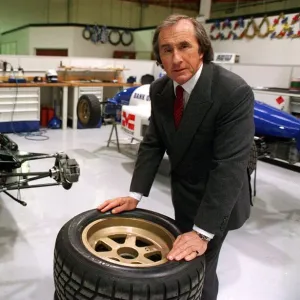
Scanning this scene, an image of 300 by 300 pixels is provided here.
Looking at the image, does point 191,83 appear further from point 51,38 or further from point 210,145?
point 51,38

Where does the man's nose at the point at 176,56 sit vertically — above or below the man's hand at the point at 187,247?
above

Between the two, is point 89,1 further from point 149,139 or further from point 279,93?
point 149,139

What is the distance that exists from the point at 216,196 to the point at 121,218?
1.43 feet

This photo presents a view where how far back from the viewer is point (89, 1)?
36.6 feet

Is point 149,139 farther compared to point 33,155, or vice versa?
point 33,155

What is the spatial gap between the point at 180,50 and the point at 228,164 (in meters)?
0.43

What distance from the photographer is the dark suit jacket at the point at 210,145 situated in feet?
4.19

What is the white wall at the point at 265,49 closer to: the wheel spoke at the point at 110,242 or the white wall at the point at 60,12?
the white wall at the point at 60,12

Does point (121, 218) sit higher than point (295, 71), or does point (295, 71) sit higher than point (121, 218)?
point (295, 71)

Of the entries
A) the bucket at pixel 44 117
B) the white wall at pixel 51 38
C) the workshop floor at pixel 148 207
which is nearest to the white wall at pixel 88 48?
the white wall at pixel 51 38

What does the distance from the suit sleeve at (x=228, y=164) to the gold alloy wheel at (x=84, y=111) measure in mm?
3624

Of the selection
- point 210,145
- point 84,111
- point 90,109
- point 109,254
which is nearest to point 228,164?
point 210,145

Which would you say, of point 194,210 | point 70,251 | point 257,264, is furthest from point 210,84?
point 257,264

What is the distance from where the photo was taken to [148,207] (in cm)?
335
